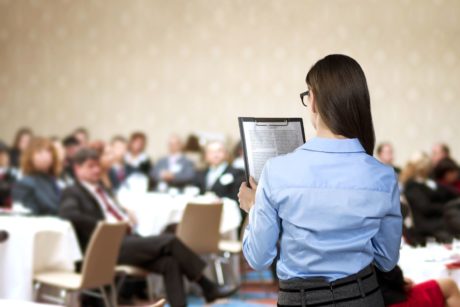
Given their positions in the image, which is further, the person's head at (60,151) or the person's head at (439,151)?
the person's head at (439,151)

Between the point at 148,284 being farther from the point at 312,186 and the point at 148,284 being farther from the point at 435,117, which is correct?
the point at 435,117

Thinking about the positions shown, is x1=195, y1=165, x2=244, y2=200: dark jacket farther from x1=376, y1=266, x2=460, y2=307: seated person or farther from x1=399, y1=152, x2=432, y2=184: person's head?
x1=376, y1=266, x2=460, y2=307: seated person

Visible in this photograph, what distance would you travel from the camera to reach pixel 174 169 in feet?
39.0

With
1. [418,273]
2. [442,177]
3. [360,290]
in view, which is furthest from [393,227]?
[442,177]

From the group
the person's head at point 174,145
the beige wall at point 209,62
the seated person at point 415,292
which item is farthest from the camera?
the person's head at point 174,145

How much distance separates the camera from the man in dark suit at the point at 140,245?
6246 mm

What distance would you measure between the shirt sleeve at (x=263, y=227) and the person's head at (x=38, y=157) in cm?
521

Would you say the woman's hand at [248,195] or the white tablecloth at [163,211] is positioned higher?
the woman's hand at [248,195]

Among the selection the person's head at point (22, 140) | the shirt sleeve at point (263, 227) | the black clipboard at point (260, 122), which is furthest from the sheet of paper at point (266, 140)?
the person's head at point (22, 140)

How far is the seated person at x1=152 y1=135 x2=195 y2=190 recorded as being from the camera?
1146cm

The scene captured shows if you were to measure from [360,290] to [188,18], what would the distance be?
11.7m

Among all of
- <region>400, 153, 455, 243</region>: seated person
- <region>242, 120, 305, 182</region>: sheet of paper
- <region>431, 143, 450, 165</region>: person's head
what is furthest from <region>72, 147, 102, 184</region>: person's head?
<region>431, 143, 450, 165</region>: person's head

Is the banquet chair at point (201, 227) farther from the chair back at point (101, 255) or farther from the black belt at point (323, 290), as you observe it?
the black belt at point (323, 290)

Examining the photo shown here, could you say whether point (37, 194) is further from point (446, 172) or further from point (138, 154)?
point (138, 154)
